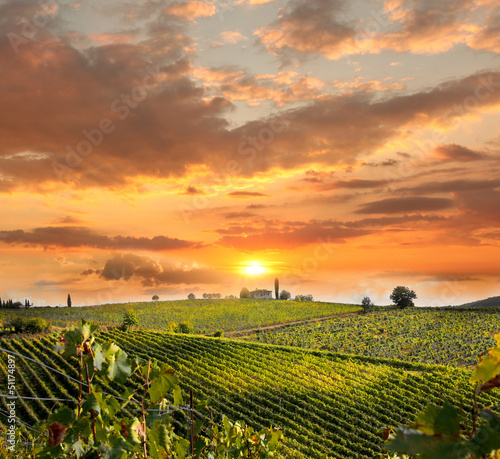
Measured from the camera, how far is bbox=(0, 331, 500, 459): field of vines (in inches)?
944

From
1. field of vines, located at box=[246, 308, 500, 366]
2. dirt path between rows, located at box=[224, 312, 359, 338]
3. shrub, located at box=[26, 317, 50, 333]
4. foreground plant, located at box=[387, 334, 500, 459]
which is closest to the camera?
foreground plant, located at box=[387, 334, 500, 459]

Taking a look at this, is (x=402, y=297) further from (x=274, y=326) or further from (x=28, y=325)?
(x=28, y=325)

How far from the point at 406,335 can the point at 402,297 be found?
76.9 ft

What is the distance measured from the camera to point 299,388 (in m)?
30.2

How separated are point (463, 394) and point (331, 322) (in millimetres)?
38364

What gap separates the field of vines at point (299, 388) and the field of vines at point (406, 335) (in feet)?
22.5

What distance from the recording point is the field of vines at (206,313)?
70375 millimetres

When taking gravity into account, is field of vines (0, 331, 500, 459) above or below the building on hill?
below

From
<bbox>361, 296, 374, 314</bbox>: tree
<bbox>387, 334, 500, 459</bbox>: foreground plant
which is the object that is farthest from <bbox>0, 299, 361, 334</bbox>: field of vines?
<bbox>387, 334, 500, 459</bbox>: foreground plant

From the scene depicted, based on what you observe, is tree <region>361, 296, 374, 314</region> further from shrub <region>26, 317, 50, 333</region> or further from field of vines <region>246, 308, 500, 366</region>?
shrub <region>26, 317, 50, 333</region>

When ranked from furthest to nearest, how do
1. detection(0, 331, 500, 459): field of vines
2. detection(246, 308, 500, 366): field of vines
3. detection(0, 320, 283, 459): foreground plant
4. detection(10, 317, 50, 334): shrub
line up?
detection(10, 317, 50, 334): shrub → detection(246, 308, 500, 366): field of vines → detection(0, 331, 500, 459): field of vines → detection(0, 320, 283, 459): foreground plant

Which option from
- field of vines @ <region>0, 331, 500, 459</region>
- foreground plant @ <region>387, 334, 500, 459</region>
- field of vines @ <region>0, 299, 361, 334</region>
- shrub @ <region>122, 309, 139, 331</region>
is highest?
foreground plant @ <region>387, 334, 500, 459</region>

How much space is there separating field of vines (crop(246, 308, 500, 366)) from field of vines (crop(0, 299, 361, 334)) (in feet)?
29.8

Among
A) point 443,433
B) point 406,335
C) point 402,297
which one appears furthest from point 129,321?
point 443,433
